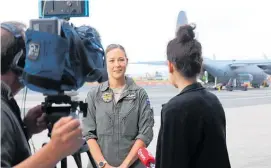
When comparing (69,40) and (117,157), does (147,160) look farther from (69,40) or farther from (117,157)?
(69,40)

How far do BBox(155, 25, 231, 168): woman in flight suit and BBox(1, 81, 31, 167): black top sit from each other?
102cm

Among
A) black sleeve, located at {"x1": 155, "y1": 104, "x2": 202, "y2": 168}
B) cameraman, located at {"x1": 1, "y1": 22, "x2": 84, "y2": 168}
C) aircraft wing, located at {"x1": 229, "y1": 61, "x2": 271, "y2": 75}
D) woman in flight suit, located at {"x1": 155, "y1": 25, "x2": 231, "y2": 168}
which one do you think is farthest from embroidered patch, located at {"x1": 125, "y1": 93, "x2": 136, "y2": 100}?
aircraft wing, located at {"x1": 229, "y1": 61, "x2": 271, "y2": 75}

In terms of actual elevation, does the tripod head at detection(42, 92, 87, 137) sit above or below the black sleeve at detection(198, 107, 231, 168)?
above

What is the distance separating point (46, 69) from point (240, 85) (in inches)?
1561

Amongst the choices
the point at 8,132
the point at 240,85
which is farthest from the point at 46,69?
the point at 240,85

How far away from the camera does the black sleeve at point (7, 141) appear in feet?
4.70

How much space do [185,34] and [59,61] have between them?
115 centimetres

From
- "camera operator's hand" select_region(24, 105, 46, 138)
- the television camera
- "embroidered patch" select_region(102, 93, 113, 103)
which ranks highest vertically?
the television camera

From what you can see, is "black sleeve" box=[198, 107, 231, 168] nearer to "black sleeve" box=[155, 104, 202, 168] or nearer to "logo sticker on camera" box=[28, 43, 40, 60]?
"black sleeve" box=[155, 104, 202, 168]

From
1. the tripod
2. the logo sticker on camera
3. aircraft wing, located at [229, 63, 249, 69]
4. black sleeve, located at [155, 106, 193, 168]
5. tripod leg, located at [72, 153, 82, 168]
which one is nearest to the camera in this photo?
the logo sticker on camera

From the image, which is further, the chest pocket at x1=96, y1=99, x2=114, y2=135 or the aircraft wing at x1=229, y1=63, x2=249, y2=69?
the aircraft wing at x1=229, y1=63, x2=249, y2=69

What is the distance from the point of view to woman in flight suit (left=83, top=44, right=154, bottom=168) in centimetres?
337

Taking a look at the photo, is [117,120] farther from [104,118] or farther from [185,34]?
[185,34]

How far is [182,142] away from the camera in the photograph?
244cm
